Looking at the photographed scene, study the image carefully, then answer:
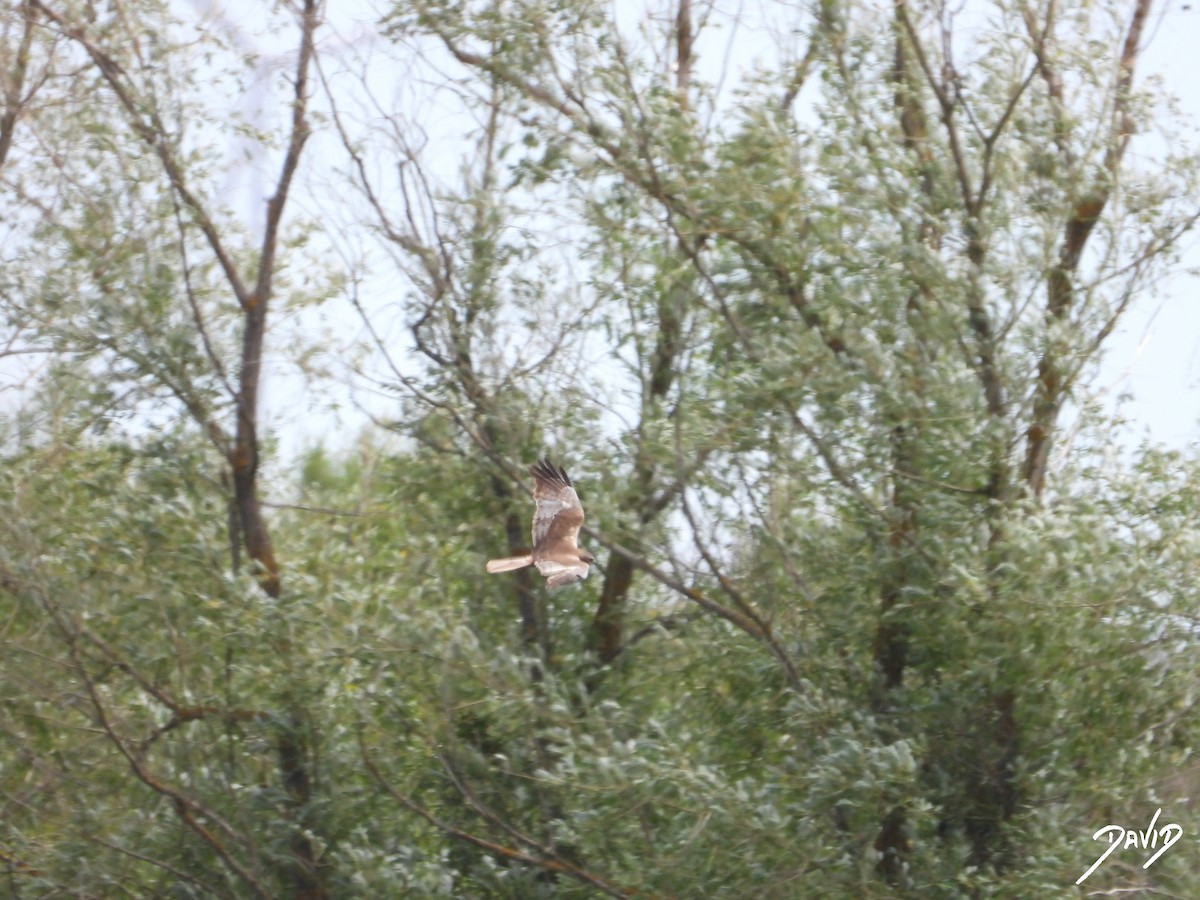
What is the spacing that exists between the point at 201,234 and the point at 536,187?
2178 mm

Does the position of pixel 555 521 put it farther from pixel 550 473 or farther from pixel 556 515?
pixel 550 473

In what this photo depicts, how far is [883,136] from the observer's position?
10016 millimetres

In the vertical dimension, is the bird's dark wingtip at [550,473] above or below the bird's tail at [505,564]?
above

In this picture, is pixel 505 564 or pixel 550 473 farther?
pixel 550 473
